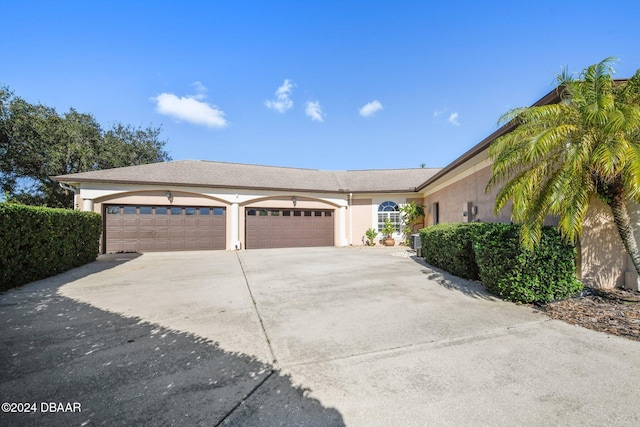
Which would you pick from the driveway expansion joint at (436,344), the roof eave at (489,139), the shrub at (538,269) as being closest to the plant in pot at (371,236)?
the roof eave at (489,139)

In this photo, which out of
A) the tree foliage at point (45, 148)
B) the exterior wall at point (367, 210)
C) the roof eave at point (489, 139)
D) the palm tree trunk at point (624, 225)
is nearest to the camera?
the palm tree trunk at point (624, 225)

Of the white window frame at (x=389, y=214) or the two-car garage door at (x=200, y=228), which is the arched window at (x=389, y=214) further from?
the two-car garage door at (x=200, y=228)

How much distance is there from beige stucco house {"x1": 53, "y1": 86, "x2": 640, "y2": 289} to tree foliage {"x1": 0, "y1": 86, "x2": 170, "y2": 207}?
12222 millimetres

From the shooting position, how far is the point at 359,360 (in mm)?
3010

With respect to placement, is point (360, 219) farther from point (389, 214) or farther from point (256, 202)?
point (256, 202)

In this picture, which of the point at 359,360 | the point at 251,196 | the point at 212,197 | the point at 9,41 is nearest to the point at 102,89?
the point at 9,41

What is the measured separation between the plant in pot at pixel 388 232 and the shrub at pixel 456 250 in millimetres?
7308

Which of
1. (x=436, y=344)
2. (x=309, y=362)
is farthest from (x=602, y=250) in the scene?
(x=309, y=362)

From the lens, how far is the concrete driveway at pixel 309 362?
2186 millimetres

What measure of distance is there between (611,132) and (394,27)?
7.75m

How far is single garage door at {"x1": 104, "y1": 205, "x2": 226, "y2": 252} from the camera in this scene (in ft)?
43.6

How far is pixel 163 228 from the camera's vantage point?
45.5ft

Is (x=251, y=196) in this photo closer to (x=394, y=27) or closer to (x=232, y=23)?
(x=232, y=23)

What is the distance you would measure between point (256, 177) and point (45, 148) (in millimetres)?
18256
